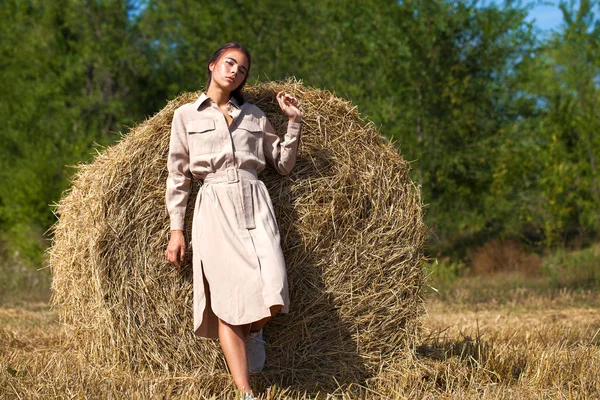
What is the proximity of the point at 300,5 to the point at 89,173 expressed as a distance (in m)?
14.2

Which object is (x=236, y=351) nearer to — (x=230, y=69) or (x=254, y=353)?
(x=254, y=353)

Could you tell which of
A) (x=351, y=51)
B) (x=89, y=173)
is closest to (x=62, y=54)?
(x=351, y=51)

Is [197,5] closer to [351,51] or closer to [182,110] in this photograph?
[351,51]

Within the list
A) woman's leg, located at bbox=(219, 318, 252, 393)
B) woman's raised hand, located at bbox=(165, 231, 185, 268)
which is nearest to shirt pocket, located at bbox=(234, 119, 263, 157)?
woman's raised hand, located at bbox=(165, 231, 185, 268)

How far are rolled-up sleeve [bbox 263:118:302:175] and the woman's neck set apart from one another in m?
0.28

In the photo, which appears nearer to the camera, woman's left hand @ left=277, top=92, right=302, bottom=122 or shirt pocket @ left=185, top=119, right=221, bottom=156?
A: shirt pocket @ left=185, top=119, right=221, bottom=156

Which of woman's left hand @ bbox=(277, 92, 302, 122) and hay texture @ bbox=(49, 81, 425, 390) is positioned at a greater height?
woman's left hand @ bbox=(277, 92, 302, 122)

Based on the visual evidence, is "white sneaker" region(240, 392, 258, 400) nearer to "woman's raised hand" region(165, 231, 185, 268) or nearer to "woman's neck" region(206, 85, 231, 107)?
"woman's raised hand" region(165, 231, 185, 268)

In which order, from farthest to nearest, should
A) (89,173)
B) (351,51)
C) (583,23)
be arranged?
(583,23), (351,51), (89,173)

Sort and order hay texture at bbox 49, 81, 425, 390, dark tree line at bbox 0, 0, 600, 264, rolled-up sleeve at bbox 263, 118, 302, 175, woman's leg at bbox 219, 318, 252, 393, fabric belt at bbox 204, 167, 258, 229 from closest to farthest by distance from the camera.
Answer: woman's leg at bbox 219, 318, 252, 393 < fabric belt at bbox 204, 167, 258, 229 < rolled-up sleeve at bbox 263, 118, 302, 175 < hay texture at bbox 49, 81, 425, 390 < dark tree line at bbox 0, 0, 600, 264

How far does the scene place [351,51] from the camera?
13.5 meters

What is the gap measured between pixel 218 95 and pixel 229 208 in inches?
28.9

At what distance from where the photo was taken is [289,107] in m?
4.30

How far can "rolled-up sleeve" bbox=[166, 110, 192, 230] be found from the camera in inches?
165
